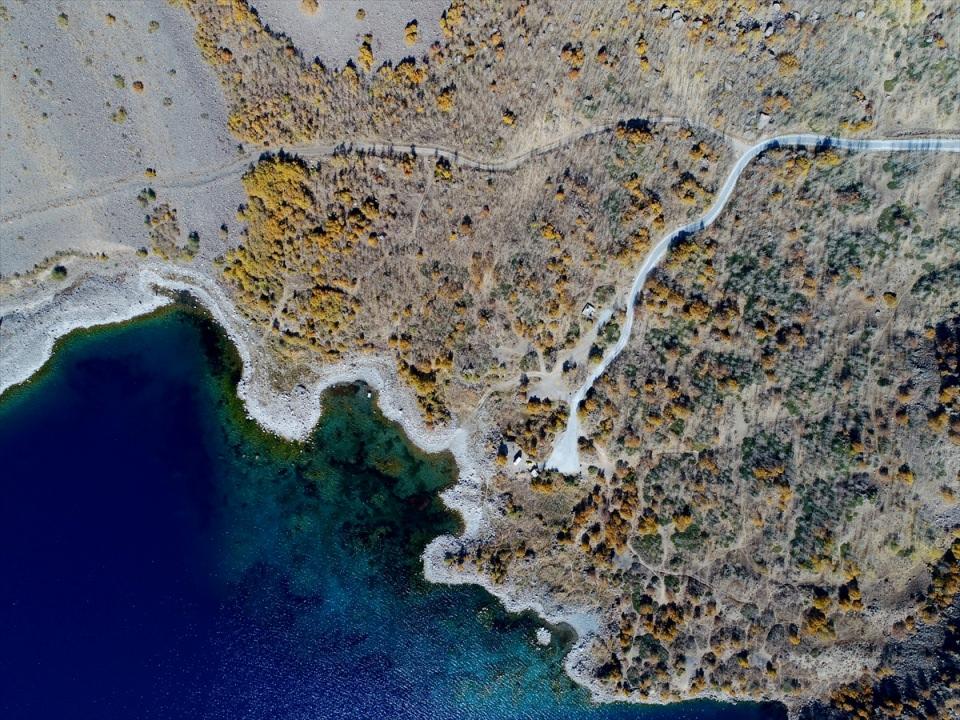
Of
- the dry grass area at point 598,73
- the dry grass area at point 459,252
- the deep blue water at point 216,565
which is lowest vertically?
the deep blue water at point 216,565

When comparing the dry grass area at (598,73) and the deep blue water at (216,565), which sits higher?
the dry grass area at (598,73)

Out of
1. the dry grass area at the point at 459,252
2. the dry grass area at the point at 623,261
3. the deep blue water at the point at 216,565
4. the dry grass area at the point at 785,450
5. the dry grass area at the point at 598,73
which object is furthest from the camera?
the deep blue water at the point at 216,565

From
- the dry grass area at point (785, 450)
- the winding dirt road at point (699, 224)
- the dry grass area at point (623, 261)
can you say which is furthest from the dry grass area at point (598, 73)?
the dry grass area at point (785, 450)

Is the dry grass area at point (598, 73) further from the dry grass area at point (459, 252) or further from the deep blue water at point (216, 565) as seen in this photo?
the deep blue water at point (216, 565)

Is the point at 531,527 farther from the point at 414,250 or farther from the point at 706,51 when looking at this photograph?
the point at 706,51

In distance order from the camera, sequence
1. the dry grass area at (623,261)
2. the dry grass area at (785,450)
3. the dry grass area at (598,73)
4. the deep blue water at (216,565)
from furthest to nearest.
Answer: the deep blue water at (216,565)
the dry grass area at (623,261)
the dry grass area at (785,450)
the dry grass area at (598,73)

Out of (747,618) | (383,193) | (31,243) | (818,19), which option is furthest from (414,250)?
(747,618)

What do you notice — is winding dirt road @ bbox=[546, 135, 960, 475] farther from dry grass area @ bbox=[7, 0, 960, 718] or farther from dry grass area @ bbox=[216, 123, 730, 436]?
dry grass area @ bbox=[216, 123, 730, 436]
